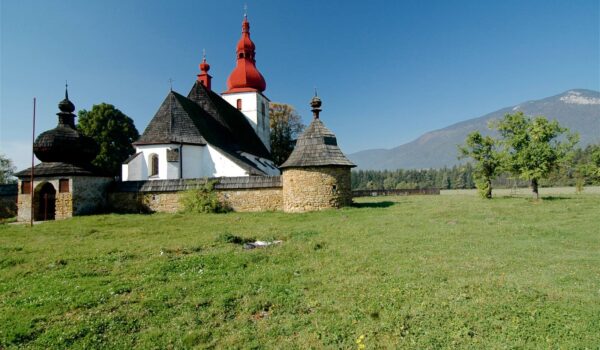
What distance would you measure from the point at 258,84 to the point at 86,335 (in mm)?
36078

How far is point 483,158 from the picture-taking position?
1046 inches

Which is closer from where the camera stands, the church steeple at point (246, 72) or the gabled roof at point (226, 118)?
the gabled roof at point (226, 118)

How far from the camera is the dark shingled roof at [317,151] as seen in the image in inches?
619

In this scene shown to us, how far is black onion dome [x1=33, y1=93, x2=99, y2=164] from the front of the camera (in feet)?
53.8

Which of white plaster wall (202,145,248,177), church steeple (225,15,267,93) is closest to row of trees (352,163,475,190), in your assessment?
church steeple (225,15,267,93)

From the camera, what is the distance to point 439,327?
3.90 meters

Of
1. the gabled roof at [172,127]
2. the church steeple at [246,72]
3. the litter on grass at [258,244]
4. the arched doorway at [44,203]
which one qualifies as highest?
the church steeple at [246,72]

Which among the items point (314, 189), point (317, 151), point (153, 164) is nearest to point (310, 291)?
point (314, 189)

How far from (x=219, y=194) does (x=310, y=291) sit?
1255 centimetres

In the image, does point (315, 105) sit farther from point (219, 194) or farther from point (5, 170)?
point (5, 170)

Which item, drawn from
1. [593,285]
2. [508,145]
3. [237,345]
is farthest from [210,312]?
[508,145]

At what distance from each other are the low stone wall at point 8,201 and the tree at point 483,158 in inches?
1270

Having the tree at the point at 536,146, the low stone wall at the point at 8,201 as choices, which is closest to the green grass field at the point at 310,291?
the low stone wall at the point at 8,201

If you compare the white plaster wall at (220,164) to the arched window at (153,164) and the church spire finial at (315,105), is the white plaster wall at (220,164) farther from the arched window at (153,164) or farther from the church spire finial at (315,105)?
the church spire finial at (315,105)
